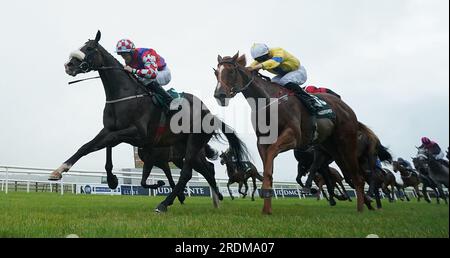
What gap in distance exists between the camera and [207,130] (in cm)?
677

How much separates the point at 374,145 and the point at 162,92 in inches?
184

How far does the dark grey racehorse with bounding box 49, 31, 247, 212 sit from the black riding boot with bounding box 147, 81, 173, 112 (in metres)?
0.10

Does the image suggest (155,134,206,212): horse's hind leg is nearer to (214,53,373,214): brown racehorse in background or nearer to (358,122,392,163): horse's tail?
(214,53,373,214): brown racehorse in background

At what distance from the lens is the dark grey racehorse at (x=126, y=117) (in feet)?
18.4

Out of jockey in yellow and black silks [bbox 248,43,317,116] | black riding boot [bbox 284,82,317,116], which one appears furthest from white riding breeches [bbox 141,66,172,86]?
black riding boot [bbox 284,82,317,116]

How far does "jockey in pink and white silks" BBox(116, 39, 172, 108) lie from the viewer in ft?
20.0

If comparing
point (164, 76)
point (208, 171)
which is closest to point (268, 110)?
point (164, 76)

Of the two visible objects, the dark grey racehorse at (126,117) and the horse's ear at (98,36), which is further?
the horse's ear at (98,36)

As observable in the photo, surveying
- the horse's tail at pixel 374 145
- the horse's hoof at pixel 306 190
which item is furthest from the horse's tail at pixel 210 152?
the horse's tail at pixel 374 145

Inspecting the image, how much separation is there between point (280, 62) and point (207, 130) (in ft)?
5.18

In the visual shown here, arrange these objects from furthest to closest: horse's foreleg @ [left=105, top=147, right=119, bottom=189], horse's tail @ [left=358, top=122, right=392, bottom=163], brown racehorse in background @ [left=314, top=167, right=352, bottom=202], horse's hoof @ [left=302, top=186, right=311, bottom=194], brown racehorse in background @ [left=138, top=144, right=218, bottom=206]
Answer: brown racehorse in background @ [left=314, top=167, right=352, bottom=202]
horse's tail @ [left=358, top=122, right=392, bottom=163]
brown racehorse in background @ [left=138, top=144, right=218, bottom=206]
horse's hoof @ [left=302, top=186, right=311, bottom=194]
horse's foreleg @ [left=105, top=147, right=119, bottom=189]

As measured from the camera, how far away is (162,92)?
622 cm

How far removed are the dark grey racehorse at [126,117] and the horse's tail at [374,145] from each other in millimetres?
3211

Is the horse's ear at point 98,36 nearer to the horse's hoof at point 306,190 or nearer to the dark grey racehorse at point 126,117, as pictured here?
the dark grey racehorse at point 126,117
